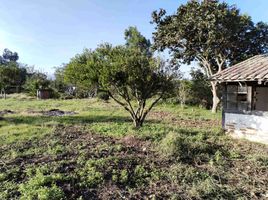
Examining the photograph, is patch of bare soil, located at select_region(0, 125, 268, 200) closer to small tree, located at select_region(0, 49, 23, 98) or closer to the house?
the house

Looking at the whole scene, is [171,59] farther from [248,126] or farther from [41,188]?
[41,188]

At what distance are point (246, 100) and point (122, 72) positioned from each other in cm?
504

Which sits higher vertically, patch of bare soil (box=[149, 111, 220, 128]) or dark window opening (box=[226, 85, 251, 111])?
dark window opening (box=[226, 85, 251, 111])

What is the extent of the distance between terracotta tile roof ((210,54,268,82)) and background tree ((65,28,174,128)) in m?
2.28

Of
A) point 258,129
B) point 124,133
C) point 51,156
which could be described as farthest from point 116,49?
point 258,129

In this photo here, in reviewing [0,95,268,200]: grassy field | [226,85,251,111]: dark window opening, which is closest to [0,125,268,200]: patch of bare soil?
[0,95,268,200]: grassy field

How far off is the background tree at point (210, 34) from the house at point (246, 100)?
5702 mm

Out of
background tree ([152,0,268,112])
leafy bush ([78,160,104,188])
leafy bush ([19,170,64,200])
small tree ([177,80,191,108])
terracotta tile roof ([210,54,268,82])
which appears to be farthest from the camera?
small tree ([177,80,191,108])

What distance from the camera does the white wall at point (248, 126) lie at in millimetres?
9469

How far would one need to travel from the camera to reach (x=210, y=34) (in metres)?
16.1

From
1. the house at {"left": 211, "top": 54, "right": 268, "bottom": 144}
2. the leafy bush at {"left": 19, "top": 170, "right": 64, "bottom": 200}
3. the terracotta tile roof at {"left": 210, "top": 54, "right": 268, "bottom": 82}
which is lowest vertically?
the leafy bush at {"left": 19, "top": 170, "right": 64, "bottom": 200}

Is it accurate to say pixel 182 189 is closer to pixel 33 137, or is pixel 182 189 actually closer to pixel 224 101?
pixel 33 137

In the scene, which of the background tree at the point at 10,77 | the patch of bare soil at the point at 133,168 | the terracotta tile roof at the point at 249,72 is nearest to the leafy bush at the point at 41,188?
the patch of bare soil at the point at 133,168

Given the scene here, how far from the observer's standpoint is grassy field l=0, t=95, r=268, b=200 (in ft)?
16.2
